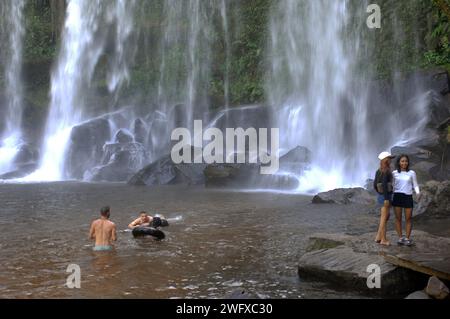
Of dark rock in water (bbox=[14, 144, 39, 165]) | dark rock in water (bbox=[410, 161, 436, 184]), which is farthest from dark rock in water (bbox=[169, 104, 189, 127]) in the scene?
dark rock in water (bbox=[410, 161, 436, 184])

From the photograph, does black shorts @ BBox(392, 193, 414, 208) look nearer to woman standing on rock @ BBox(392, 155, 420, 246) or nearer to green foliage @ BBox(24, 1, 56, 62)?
woman standing on rock @ BBox(392, 155, 420, 246)

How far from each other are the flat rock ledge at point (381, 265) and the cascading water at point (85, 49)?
97.3ft

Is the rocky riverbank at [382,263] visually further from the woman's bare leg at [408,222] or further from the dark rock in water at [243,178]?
the dark rock in water at [243,178]

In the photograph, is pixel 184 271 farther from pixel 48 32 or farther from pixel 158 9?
pixel 48 32

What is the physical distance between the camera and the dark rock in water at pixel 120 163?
24.9 metres

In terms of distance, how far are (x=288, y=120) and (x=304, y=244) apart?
59.9 ft

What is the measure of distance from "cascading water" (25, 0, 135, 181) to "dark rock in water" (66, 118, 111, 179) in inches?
201

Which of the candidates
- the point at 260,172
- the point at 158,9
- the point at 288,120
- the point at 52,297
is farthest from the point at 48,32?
the point at 52,297

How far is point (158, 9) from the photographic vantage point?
3588 cm

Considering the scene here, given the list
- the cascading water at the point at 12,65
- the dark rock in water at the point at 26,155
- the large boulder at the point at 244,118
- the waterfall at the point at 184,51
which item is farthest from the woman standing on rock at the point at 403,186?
the cascading water at the point at 12,65

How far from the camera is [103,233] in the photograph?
8.40 m

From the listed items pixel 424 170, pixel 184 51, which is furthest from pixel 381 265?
pixel 184 51

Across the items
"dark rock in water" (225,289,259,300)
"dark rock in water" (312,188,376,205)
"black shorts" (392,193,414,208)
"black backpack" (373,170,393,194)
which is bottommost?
"dark rock in water" (225,289,259,300)

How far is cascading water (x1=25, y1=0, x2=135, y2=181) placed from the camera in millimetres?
34625
